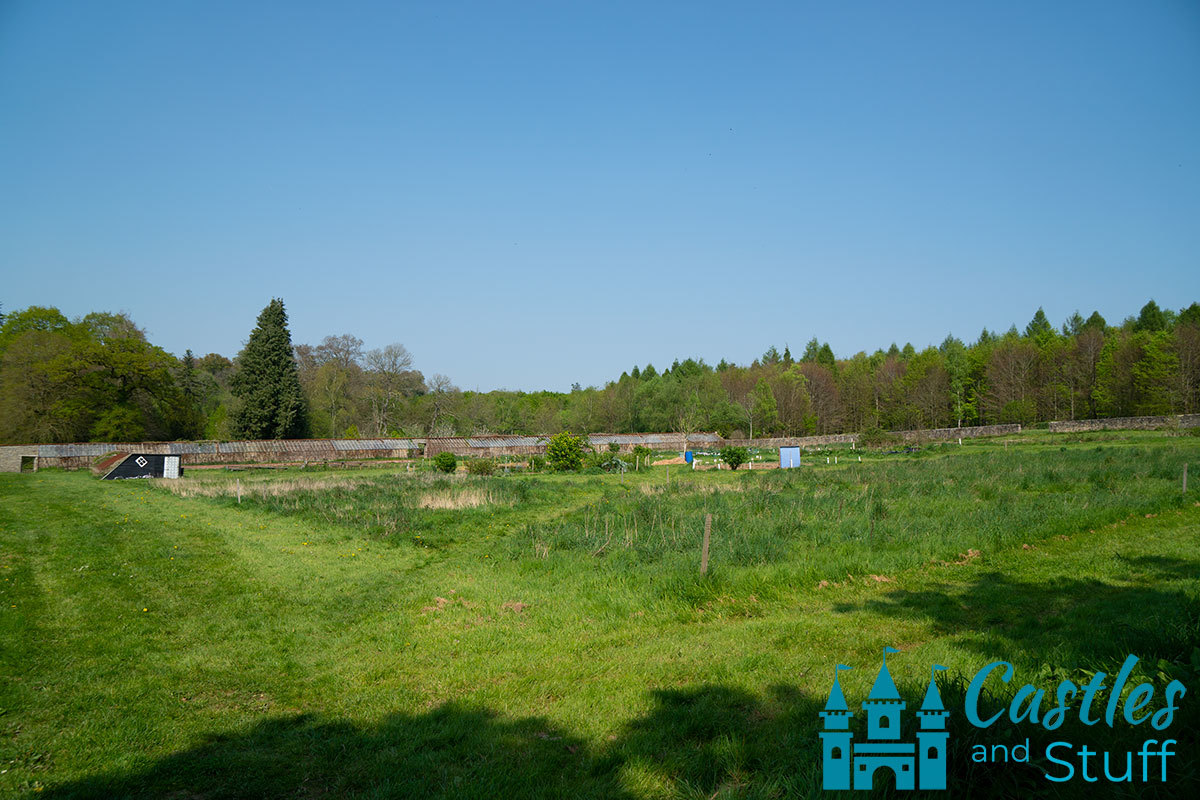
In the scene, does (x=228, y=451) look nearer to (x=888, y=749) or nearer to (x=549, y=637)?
(x=549, y=637)

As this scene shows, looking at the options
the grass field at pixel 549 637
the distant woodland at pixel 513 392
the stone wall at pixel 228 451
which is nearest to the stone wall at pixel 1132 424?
the distant woodland at pixel 513 392

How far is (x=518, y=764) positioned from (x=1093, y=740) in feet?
12.8

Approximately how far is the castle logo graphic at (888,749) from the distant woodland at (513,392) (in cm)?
6237

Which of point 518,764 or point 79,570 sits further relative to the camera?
point 79,570

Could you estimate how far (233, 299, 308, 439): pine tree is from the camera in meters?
58.9

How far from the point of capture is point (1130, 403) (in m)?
66.7

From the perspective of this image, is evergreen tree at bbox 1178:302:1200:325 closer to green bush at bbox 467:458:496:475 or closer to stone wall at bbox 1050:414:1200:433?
stone wall at bbox 1050:414:1200:433

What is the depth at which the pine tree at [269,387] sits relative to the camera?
58875mm

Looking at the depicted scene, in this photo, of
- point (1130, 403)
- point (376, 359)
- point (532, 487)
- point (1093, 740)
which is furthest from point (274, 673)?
point (1130, 403)

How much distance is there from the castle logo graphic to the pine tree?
63876 millimetres

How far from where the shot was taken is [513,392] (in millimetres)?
112625

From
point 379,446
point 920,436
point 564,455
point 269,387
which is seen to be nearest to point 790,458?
point 564,455

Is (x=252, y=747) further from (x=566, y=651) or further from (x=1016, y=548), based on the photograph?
(x=1016, y=548)

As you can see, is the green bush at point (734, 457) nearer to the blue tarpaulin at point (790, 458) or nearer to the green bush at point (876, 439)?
the blue tarpaulin at point (790, 458)
